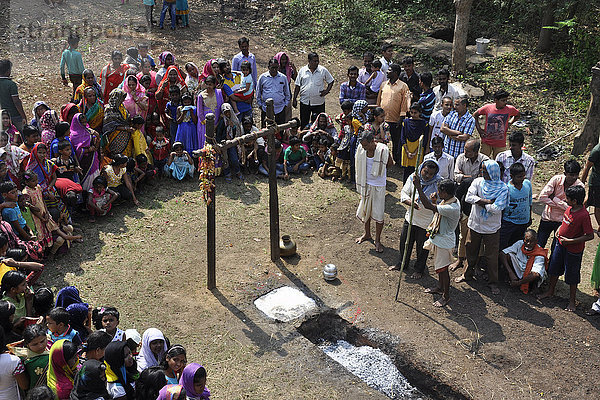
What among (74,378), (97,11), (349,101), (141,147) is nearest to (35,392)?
(74,378)

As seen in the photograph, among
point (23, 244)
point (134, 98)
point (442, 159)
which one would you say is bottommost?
point (23, 244)

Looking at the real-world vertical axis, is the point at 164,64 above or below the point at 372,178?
above

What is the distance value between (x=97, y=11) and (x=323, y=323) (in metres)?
13.5

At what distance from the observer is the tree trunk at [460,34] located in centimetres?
1380

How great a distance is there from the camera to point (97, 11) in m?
17.3

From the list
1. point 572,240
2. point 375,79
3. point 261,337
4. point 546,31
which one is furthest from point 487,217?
point 546,31

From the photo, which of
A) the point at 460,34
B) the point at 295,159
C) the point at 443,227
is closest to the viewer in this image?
the point at 443,227

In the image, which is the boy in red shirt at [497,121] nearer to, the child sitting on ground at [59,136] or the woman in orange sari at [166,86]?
the woman in orange sari at [166,86]

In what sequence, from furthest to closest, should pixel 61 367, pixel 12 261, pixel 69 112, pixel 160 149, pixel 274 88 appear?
pixel 274 88
pixel 160 149
pixel 69 112
pixel 12 261
pixel 61 367

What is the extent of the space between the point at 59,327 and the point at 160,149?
4937mm

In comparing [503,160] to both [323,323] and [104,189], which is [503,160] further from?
[104,189]

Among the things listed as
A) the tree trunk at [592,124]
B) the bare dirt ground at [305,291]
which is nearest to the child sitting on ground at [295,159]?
the bare dirt ground at [305,291]

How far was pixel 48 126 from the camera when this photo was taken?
29.2 ft

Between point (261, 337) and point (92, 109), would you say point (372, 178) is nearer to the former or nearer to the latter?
point (261, 337)
